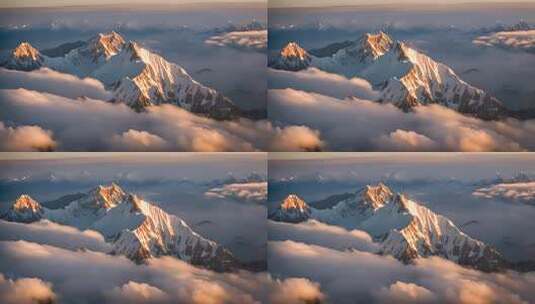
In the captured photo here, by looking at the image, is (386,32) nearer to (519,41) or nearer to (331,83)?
(331,83)

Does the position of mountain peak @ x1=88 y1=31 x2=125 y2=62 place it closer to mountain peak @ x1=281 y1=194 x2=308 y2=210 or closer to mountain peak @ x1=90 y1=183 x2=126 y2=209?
mountain peak @ x1=90 y1=183 x2=126 y2=209

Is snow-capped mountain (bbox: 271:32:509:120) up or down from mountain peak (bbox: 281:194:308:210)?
up

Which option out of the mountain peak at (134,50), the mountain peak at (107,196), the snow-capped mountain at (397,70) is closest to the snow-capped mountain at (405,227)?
the snow-capped mountain at (397,70)

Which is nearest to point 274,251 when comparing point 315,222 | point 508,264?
point 315,222

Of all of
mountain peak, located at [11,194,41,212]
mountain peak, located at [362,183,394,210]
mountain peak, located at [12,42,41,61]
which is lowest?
mountain peak, located at [11,194,41,212]

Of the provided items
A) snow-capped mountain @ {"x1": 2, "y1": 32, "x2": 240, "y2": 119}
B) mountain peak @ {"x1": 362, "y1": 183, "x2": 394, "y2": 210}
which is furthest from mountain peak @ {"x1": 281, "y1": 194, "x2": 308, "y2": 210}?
snow-capped mountain @ {"x1": 2, "y1": 32, "x2": 240, "y2": 119}

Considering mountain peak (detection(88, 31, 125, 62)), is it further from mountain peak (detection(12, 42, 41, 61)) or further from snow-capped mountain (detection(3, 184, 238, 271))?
snow-capped mountain (detection(3, 184, 238, 271))

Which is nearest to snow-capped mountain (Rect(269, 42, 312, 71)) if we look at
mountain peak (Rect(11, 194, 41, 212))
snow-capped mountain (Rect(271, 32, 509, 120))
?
snow-capped mountain (Rect(271, 32, 509, 120))
